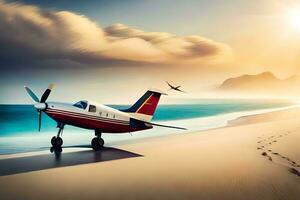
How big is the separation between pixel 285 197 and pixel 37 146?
241 cm

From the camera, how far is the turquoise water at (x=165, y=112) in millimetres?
3684

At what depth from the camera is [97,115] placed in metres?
3.77

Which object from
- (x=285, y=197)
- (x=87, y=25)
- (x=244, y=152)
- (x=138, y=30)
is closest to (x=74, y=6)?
(x=87, y=25)

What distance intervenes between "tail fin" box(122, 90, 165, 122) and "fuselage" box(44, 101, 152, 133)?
0.11 meters

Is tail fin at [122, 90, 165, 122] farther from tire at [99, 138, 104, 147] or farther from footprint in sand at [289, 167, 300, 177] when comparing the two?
footprint in sand at [289, 167, 300, 177]

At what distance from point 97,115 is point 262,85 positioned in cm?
218

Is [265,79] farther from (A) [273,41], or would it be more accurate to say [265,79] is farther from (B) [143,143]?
(B) [143,143]

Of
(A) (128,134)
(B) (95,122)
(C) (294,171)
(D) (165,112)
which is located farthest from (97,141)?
(C) (294,171)

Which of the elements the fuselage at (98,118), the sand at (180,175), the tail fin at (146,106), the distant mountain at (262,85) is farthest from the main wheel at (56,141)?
the distant mountain at (262,85)

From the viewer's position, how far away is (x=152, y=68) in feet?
13.7

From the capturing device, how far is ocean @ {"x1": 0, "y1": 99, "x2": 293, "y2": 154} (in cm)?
368

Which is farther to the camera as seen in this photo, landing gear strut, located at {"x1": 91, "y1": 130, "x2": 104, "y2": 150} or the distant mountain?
the distant mountain

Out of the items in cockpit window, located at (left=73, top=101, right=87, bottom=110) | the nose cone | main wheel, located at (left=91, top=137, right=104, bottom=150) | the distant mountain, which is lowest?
main wheel, located at (left=91, top=137, right=104, bottom=150)

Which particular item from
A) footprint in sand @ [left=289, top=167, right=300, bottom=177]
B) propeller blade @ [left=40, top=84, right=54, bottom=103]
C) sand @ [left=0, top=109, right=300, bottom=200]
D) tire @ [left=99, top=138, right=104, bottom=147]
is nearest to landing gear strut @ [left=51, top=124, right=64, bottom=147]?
propeller blade @ [left=40, top=84, right=54, bottom=103]
